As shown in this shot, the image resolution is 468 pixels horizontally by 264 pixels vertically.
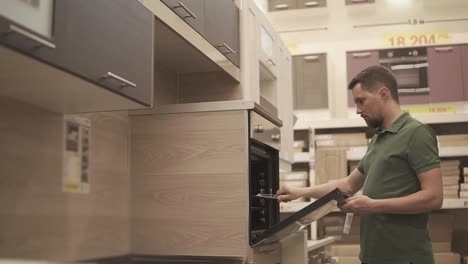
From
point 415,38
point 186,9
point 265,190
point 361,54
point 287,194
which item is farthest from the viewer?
point 415,38

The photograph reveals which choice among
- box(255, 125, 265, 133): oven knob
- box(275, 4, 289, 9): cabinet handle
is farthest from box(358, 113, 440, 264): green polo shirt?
box(275, 4, 289, 9): cabinet handle

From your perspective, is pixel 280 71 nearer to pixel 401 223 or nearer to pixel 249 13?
pixel 249 13

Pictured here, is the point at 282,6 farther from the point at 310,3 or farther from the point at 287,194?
the point at 287,194

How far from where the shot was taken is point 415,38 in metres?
4.67

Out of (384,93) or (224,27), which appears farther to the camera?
(384,93)

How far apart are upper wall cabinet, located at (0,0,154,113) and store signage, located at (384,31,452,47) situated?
3331mm

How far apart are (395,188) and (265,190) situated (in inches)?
24.4

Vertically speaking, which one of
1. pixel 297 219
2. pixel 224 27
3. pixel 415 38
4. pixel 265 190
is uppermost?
pixel 415 38

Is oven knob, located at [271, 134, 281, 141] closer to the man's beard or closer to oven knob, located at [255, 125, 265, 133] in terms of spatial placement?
oven knob, located at [255, 125, 265, 133]

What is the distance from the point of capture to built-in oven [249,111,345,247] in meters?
2.10

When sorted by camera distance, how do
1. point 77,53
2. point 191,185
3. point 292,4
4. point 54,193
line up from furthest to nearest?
1. point 292,4
2. point 191,185
3. point 54,193
4. point 77,53

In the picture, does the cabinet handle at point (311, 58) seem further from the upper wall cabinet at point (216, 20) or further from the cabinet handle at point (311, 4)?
the upper wall cabinet at point (216, 20)

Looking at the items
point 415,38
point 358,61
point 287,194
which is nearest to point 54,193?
point 287,194

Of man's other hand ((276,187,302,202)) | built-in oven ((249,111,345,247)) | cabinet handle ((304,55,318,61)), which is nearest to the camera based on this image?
built-in oven ((249,111,345,247))
